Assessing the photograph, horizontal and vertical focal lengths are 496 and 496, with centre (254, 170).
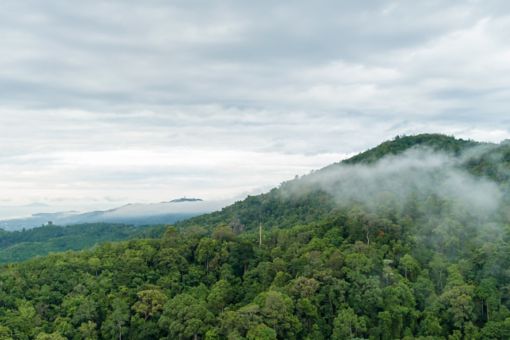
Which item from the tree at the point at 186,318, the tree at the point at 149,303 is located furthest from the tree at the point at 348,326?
the tree at the point at 149,303

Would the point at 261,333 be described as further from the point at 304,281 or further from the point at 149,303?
the point at 149,303

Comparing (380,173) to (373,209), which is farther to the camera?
(380,173)

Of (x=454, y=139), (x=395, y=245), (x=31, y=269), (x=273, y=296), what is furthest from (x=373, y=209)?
(x=454, y=139)

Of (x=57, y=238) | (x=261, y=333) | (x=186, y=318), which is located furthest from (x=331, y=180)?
(x=57, y=238)

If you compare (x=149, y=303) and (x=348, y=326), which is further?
(x=149, y=303)

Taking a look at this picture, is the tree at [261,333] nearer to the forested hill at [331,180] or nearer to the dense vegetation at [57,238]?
the forested hill at [331,180]

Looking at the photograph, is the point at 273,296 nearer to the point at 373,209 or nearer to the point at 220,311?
the point at 220,311

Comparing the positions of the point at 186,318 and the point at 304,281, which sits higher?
the point at 304,281
